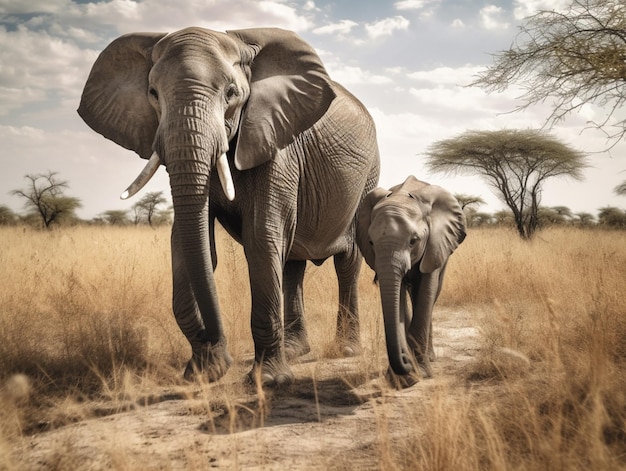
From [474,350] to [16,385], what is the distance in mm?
3726

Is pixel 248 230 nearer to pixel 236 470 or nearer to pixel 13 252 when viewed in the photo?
pixel 236 470

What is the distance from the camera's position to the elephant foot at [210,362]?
4645 mm

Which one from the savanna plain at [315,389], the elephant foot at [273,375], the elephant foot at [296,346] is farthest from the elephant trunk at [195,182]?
the elephant foot at [296,346]

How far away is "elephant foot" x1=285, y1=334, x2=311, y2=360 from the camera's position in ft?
19.3

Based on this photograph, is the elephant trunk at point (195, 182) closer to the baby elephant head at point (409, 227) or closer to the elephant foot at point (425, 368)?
the baby elephant head at point (409, 227)

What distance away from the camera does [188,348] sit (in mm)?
5605

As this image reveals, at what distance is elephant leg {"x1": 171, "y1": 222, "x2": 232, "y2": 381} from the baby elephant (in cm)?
130

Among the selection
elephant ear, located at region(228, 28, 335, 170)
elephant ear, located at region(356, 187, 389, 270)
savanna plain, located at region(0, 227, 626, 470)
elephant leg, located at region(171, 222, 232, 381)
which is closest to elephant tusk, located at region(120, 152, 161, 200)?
elephant ear, located at region(228, 28, 335, 170)

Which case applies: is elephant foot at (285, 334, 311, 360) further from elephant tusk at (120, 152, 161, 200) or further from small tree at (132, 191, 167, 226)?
small tree at (132, 191, 167, 226)

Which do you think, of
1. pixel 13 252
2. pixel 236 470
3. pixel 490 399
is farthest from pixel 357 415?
pixel 13 252

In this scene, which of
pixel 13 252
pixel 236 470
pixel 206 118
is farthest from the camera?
pixel 13 252

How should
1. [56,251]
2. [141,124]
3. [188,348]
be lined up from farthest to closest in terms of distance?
[56,251], [188,348], [141,124]

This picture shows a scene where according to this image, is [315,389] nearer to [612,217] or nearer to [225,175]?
[225,175]

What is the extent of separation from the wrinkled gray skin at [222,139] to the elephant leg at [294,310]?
847 millimetres
